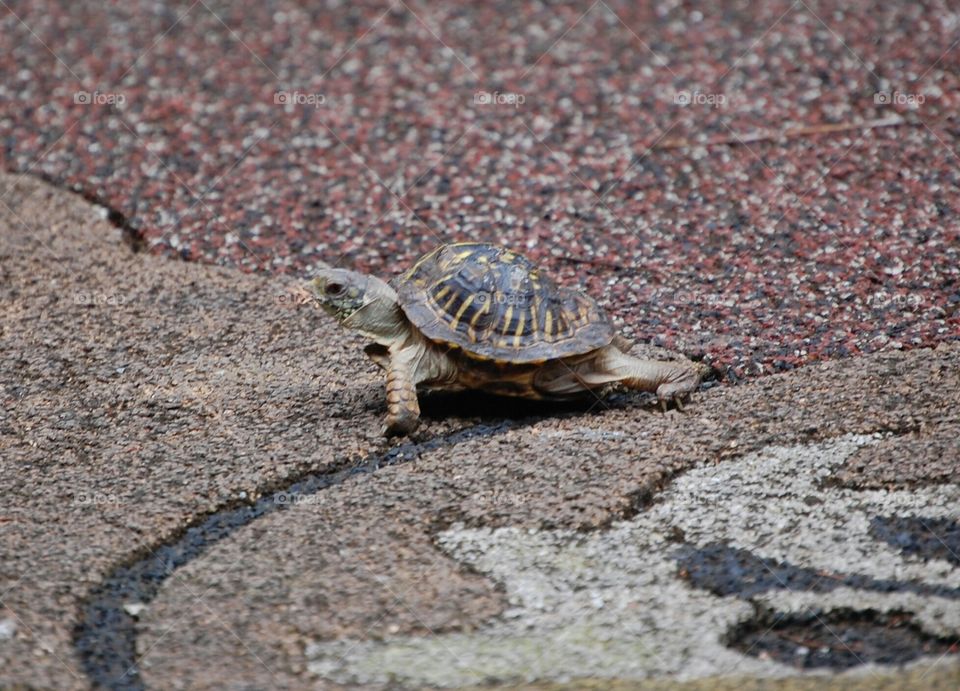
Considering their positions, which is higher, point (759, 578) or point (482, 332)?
point (482, 332)

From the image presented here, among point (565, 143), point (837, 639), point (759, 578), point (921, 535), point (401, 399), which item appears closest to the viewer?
point (837, 639)

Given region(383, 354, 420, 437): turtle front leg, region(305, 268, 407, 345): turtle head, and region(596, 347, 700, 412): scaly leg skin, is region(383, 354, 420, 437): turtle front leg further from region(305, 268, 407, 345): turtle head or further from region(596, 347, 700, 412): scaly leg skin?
region(596, 347, 700, 412): scaly leg skin

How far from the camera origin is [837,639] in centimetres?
336

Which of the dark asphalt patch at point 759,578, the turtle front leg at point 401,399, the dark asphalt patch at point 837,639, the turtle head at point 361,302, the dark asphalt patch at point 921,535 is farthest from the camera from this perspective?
the turtle head at point 361,302

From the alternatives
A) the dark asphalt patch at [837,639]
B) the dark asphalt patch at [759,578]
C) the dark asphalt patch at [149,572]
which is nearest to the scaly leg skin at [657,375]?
the dark asphalt patch at [149,572]

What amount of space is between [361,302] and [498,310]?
53cm

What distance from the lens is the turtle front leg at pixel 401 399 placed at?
4.29 metres

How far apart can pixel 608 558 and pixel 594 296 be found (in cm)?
193

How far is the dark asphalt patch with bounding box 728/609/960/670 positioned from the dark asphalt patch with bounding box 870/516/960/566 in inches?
12.0

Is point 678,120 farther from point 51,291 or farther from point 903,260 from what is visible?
point 51,291

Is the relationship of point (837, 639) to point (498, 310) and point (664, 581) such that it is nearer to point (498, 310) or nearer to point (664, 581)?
point (664, 581)

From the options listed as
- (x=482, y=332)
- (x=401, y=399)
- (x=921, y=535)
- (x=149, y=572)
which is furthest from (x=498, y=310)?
(x=921, y=535)

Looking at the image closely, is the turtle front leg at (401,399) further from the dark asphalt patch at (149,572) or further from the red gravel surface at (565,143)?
the red gravel surface at (565,143)

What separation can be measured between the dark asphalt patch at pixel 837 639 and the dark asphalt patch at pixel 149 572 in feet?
4.55
